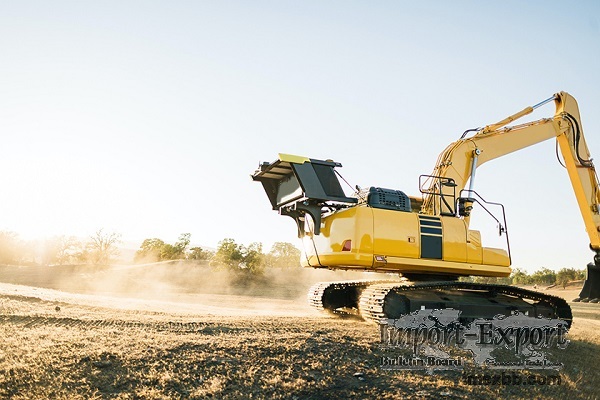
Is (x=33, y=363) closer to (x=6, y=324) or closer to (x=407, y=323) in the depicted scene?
(x=6, y=324)

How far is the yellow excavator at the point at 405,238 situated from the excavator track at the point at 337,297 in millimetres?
24

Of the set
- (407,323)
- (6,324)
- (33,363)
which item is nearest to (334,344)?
(407,323)

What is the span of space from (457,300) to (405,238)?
5.81 ft

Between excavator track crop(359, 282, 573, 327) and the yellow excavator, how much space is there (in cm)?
2

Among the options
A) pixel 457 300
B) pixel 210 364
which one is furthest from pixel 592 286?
pixel 210 364

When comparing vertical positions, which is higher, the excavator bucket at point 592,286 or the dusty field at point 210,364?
the excavator bucket at point 592,286

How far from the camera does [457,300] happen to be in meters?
9.62

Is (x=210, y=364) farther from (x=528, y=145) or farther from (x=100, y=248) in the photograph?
(x=100, y=248)

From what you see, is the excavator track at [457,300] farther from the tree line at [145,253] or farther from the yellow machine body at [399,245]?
the tree line at [145,253]

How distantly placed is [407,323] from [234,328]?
10.5 ft

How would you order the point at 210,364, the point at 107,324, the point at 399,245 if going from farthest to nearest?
the point at 399,245
the point at 107,324
the point at 210,364

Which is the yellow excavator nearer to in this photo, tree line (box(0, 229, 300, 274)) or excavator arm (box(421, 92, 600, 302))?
excavator arm (box(421, 92, 600, 302))

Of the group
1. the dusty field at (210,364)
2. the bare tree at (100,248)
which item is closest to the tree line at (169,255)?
the bare tree at (100,248)

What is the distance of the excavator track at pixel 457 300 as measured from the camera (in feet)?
29.0
